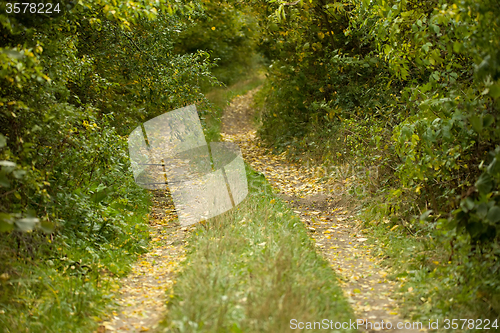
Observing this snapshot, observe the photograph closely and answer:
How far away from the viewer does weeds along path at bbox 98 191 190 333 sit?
4262mm

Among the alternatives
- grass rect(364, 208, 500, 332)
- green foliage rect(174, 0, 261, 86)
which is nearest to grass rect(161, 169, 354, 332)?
grass rect(364, 208, 500, 332)

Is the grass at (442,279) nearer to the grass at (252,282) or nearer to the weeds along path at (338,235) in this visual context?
the weeds along path at (338,235)

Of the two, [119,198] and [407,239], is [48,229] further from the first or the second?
[407,239]

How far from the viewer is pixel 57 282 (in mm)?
4578

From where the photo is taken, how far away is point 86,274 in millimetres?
4973

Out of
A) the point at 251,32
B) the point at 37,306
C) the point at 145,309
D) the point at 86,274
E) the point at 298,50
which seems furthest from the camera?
the point at 251,32

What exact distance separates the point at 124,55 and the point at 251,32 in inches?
511

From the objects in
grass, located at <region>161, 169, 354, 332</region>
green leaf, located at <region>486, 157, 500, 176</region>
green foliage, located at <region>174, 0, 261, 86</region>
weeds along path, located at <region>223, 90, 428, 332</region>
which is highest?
green foliage, located at <region>174, 0, 261, 86</region>

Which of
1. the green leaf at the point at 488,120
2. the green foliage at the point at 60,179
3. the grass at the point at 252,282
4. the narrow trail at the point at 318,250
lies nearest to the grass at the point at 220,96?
the narrow trail at the point at 318,250

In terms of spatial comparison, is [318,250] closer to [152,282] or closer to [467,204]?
[152,282]

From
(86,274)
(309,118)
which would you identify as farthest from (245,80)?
(86,274)

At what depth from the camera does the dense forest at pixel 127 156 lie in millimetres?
4008

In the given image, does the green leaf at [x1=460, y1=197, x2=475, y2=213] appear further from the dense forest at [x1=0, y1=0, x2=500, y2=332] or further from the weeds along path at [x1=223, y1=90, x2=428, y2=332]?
the weeds along path at [x1=223, y1=90, x2=428, y2=332]

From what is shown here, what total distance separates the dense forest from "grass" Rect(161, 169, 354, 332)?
89 centimetres
